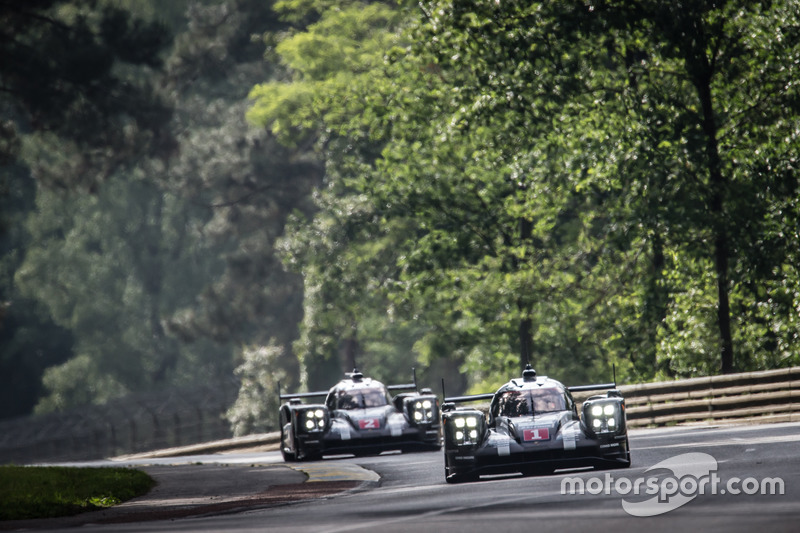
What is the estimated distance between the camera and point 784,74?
2802cm

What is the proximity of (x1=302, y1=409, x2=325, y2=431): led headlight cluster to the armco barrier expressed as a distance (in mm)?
6938

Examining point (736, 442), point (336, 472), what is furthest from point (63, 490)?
point (736, 442)

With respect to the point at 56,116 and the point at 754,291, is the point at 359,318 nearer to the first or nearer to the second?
the point at 56,116

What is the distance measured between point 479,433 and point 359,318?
30.9 metres

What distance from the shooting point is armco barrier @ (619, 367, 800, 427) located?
22781 mm

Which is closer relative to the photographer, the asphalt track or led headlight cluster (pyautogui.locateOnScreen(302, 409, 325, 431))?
the asphalt track

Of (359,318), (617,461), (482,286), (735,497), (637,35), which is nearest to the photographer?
(735,497)

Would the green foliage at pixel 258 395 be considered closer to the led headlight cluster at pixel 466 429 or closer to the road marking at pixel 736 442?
the road marking at pixel 736 442

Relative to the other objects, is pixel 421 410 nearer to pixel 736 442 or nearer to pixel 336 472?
pixel 336 472

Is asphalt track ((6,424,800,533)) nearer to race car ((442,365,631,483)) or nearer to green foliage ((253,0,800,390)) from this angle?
race car ((442,365,631,483))

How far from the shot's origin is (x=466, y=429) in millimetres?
15055

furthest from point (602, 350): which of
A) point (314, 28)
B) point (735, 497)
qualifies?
point (735, 497)

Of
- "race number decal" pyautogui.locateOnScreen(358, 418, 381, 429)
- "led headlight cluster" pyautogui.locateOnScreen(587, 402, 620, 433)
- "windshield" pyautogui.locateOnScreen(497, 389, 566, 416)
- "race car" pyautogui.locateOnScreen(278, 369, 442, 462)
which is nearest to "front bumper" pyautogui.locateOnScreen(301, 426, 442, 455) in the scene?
"race car" pyautogui.locateOnScreen(278, 369, 442, 462)

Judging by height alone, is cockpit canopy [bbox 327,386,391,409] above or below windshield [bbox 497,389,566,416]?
above
